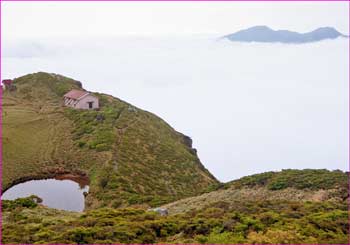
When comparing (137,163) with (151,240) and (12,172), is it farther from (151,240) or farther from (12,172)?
(151,240)

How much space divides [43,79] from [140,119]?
2531 centimetres

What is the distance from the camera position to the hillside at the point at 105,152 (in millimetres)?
37219

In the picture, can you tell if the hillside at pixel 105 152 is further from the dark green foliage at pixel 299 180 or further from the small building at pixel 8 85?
the small building at pixel 8 85

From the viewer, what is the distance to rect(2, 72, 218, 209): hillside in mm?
37219

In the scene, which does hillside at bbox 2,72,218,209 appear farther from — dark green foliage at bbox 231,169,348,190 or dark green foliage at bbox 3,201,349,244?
dark green foliage at bbox 3,201,349,244

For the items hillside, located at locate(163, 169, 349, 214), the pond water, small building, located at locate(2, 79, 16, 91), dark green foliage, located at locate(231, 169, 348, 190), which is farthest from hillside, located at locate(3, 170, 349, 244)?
small building, located at locate(2, 79, 16, 91)

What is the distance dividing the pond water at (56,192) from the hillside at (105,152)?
0.80 meters

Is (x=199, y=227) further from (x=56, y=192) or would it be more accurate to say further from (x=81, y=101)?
(x=81, y=101)

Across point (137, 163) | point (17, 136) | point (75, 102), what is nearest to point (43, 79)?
point (75, 102)

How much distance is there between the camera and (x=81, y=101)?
5844 centimetres

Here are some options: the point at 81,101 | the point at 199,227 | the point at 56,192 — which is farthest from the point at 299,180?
the point at 81,101

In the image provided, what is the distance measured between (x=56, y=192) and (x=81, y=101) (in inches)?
971

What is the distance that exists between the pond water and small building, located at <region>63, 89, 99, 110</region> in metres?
20.4

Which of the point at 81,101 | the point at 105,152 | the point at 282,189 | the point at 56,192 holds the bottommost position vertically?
the point at 282,189
